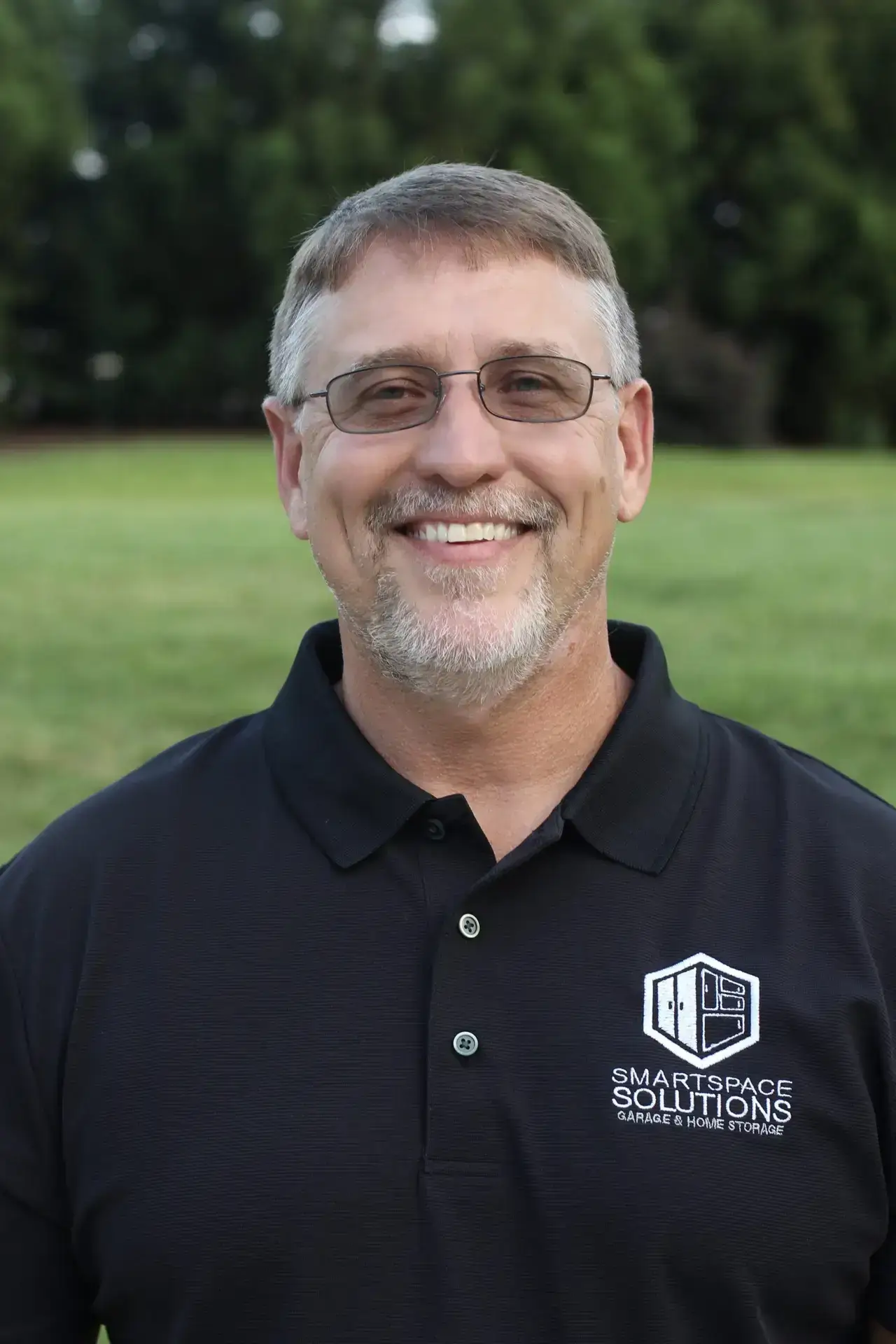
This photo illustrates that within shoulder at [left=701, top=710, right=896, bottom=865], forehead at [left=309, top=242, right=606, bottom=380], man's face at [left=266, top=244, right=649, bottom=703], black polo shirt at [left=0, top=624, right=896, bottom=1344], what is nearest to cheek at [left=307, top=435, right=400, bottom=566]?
man's face at [left=266, top=244, right=649, bottom=703]

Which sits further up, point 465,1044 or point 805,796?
point 805,796

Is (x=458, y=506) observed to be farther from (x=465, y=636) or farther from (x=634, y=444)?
(x=634, y=444)

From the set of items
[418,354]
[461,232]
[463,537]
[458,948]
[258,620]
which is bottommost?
[258,620]

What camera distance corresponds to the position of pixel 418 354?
1914mm

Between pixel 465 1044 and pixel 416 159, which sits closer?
pixel 465 1044

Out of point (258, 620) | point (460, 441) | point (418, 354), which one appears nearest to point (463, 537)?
point (460, 441)

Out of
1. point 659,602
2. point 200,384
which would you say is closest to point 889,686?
point 659,602

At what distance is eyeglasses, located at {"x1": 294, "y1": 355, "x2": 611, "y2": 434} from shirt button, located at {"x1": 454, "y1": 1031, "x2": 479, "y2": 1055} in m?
0.73

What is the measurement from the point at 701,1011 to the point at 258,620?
26.9ft

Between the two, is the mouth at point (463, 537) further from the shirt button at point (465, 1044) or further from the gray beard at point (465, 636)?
the shirt button at point (465, 1044)

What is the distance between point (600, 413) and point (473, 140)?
38.0m

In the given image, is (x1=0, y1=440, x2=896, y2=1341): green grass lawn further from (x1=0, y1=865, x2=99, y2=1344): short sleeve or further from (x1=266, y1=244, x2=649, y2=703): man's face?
(x1=266, y1=244, x2=649, y2=703): man's face

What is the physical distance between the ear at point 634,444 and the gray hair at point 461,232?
35 mm

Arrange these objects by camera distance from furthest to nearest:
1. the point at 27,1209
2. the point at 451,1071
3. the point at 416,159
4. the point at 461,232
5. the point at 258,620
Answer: the point at 416,159 < the point at 258,620 < the point at 461,232 < the point at 27,1209 < the point at 451,1071
